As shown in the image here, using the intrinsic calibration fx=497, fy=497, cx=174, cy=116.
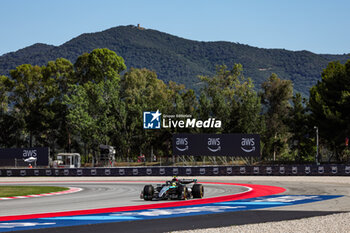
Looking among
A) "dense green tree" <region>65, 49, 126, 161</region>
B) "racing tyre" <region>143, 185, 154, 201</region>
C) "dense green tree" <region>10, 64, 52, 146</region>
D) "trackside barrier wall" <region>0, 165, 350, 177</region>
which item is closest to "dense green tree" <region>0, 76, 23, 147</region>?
"dense green tree" <region>10, 64, 52, 146</region>

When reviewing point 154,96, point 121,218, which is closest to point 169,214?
point 121,218

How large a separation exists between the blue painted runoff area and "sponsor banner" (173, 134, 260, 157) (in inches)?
1501

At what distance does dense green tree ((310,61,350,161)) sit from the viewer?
65.3 m

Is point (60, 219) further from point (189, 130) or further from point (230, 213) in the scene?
point (189, 130)

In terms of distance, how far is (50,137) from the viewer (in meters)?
98.1

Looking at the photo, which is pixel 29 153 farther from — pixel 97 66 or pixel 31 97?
pixel 31 97

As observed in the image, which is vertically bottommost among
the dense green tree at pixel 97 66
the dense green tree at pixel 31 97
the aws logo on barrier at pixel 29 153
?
the aws logo on barrier at pixel 29 153

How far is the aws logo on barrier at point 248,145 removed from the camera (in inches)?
2329

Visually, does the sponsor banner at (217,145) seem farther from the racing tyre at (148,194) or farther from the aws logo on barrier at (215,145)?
the racing tyre at (148,194)

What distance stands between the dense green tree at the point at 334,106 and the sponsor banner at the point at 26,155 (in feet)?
123

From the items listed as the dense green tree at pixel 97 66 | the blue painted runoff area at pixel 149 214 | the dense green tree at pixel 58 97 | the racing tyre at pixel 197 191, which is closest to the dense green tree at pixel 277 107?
the dense green tree at pixel 97 66

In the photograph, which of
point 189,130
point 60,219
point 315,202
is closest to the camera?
point 60,219

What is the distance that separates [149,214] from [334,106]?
5743 centimetres

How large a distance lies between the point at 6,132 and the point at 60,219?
87827 mm
